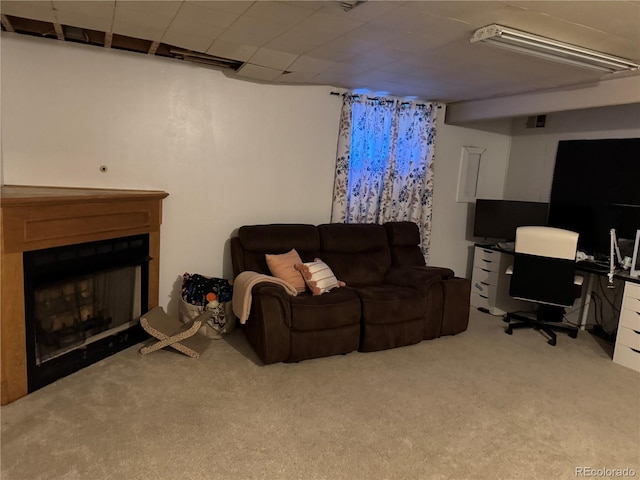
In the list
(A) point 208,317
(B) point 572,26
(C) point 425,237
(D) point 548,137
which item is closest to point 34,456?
(A) point 208,317

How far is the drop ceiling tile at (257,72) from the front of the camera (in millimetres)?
3455

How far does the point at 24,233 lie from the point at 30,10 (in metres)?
1.29

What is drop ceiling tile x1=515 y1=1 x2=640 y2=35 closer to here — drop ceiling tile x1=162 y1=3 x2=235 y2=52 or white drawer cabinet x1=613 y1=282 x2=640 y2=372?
drop ceiling tile x1=162 y1=3 x2=235 y2=52

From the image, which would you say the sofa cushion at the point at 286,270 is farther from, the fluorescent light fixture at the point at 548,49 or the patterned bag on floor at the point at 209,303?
the fluorescent light fixture at the point at 548,49

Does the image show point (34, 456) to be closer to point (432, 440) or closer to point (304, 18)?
point (432, 440)

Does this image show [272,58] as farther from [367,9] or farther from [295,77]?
[367,9]

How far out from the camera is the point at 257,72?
358cm

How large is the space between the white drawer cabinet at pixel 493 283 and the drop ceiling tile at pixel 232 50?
3.16m

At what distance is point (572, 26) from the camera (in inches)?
92.3

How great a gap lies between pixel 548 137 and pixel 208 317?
13.6 ft

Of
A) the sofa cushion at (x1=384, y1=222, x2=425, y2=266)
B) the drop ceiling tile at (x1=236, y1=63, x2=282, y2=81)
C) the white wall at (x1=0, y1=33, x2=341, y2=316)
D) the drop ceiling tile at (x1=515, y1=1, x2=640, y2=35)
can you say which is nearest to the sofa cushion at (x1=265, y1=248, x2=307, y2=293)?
the white wall at (x1=0, y1=33, x2=341, y2=316)

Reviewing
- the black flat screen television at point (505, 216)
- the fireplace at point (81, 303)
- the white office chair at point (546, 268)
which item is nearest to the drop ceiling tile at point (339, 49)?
the fireplace at point (81, 303)

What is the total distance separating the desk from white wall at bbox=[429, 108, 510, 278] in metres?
0.49

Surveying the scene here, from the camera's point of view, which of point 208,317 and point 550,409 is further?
point 208,317
